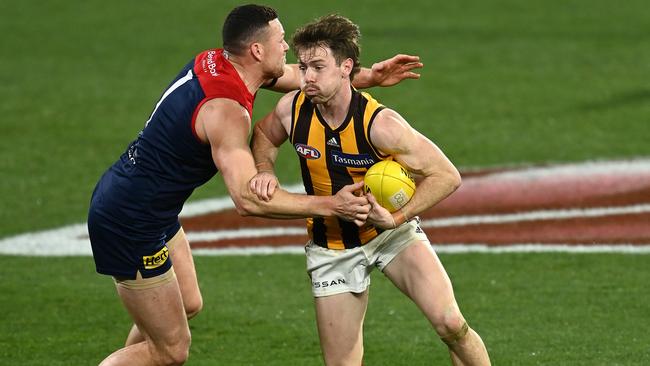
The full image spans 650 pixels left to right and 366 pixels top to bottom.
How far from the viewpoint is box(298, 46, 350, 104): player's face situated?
7875 millimetres

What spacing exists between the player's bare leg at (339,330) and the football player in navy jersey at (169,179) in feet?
2.35

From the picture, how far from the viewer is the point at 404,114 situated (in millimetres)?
17875

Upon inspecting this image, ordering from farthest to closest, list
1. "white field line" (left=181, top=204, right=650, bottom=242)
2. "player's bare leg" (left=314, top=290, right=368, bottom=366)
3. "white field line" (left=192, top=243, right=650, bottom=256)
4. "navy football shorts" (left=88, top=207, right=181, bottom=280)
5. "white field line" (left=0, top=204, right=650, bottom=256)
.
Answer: "white field line" (left=181, top=204, right=650, bottom=242) < "white field line" (left=0, top=204, right=650, bottom=256) < "white field line" (left=192, top=243, right=650, bottom=256) < "player's bare leg" (left=314, top=290, right=368, bottom=366) < "navy football shorts" (left=88, top=207, right=181, bottom=280)

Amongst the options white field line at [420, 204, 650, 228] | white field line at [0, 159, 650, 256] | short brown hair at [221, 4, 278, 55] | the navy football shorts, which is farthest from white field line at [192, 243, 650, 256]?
short brown hair at [221, 4, 278, 55]

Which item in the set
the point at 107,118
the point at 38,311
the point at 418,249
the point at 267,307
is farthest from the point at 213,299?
the point at 107,118

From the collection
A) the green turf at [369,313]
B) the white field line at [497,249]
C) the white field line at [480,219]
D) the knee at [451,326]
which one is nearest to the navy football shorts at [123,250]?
the knee at [451,326]

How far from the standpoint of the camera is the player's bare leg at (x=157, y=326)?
7.96 metres

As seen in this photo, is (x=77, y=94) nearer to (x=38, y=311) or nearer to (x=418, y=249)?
(x=38, y=311)

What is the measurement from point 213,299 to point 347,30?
3950 millimetres

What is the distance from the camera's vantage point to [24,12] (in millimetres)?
24797

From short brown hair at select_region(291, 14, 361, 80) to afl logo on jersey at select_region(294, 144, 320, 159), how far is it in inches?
21.5

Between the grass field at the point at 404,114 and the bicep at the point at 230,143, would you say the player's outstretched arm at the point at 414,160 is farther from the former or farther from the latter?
the grass field at the point at 404,114

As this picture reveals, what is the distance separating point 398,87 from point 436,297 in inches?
460

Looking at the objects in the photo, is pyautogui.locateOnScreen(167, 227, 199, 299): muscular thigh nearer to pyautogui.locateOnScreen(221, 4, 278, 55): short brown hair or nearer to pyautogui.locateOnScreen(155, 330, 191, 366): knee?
pyautogui.locateOnScreen(155, 330, 191, 366): knee
